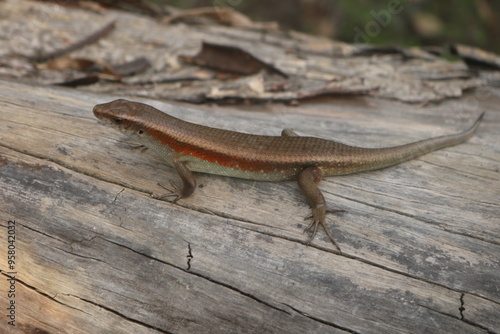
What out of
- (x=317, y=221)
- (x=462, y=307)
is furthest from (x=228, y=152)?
(x=462, y=307)

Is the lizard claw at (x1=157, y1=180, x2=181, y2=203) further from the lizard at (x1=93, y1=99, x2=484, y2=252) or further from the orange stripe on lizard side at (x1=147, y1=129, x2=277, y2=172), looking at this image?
the orange stripe on lizard side at (x1=147, y1=129, x2=277, y2=172)

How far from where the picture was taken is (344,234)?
10.2ft

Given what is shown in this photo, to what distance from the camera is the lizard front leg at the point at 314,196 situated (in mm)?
3119

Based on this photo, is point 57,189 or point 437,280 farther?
point 57,189

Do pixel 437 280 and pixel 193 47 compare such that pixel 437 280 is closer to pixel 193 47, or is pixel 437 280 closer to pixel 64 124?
pixel 64 124

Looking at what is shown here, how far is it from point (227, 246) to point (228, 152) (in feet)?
2.71

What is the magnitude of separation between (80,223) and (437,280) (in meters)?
2.64

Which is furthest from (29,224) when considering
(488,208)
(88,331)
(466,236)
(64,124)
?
(488,208)

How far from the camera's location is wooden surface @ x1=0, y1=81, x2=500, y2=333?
2.68 meters

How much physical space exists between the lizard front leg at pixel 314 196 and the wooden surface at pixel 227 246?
8cm

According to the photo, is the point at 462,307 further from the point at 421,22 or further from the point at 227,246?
the point at 421,22

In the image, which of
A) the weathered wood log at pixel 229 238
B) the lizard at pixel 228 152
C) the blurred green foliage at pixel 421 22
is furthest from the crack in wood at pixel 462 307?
the blurred green foliage at pixel 421 22

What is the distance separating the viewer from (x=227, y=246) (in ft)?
9.83

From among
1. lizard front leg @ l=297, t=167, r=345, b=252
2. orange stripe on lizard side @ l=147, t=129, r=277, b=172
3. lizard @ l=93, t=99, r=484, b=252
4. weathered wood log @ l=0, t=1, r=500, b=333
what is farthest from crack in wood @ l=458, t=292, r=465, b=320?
orange stripe on lizard side @ l=147, t=129, r=277, b=172
